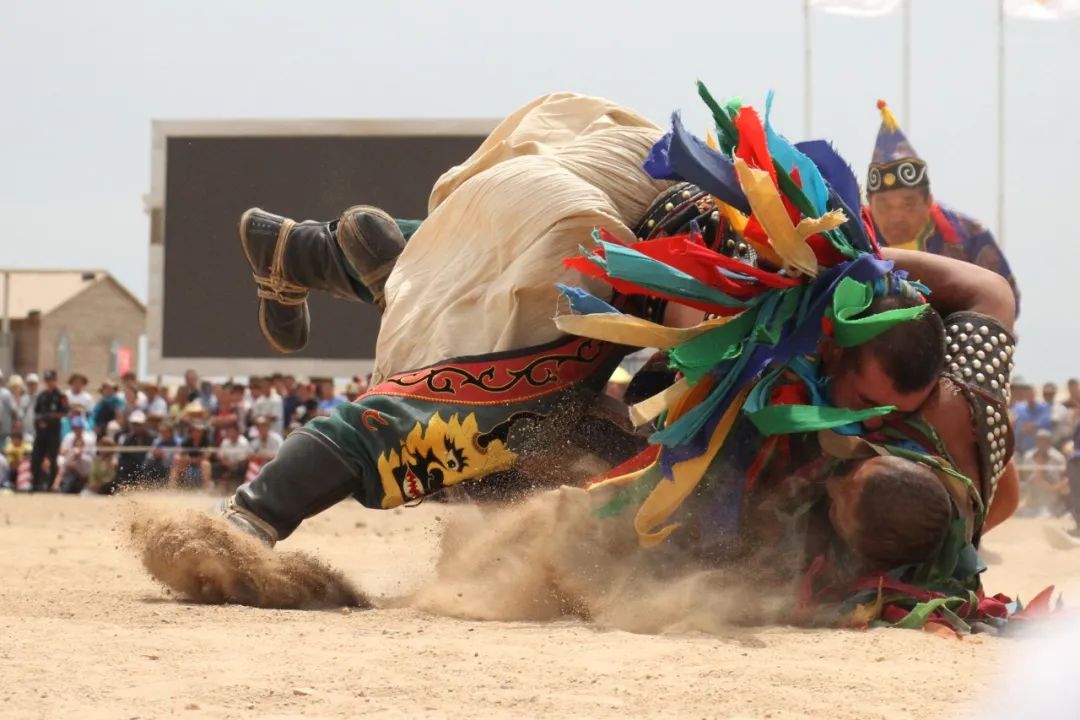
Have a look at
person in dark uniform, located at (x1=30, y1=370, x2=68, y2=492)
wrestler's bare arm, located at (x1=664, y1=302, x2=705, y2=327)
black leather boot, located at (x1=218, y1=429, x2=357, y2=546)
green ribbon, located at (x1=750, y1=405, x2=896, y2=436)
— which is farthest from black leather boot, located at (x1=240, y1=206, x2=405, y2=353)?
person in dark uniform, located at (x1=30, y1=370, x2=68, y2=492)

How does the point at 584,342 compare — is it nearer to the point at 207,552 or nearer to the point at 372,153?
the point at 207,552

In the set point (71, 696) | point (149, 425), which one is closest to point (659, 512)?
point (71, 696)

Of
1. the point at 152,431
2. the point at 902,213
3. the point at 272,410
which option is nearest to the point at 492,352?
the point at 902,213

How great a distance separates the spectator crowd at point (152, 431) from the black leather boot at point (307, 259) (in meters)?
6.27

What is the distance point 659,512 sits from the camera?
3.41m

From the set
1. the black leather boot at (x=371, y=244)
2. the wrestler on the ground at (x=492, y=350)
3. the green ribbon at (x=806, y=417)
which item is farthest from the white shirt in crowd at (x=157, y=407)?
the green ribbon at (x=806, y=417)

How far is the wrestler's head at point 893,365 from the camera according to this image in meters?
3.35

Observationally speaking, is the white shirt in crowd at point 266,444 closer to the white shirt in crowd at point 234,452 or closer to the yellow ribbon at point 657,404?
the white shirt in crowd at point 234,452

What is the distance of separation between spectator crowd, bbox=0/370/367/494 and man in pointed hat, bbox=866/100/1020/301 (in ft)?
20.3

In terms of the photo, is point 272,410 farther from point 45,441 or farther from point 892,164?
point 892,164

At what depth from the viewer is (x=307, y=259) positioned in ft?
15.9

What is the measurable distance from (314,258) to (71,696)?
2.62m

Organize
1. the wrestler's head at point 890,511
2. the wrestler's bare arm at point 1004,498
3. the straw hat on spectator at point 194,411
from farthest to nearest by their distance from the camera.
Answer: the straw hat on spectator at point 194,411 < the wrestler's bare arm at point 1004,498 < the wrestler's head at point 890,511

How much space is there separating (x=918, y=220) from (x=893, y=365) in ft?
9.07
